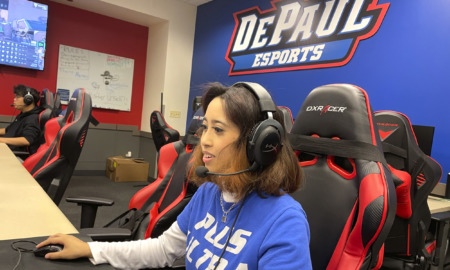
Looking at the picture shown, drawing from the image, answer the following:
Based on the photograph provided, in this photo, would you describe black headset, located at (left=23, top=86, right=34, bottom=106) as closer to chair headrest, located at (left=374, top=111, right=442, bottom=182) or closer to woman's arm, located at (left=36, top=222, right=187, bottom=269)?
woman's arm, located at (left=36, top=222, right=187, bottom=269)

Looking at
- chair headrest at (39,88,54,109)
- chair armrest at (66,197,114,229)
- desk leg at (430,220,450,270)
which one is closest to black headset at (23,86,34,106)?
chair headrest at (39,88,54,109)

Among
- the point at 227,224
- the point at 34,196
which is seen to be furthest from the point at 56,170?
the point at 227,224

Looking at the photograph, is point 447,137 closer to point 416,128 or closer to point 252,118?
point 416,128

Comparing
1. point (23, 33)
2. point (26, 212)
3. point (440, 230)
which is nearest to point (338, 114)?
point (26, 212)

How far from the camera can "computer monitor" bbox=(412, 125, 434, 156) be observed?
7.38ft

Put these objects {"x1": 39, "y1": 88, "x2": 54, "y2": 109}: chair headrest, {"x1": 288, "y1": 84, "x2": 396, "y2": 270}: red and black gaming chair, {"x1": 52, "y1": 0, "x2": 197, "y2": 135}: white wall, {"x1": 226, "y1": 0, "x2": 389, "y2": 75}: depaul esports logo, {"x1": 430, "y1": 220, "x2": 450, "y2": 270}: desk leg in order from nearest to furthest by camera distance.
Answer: {"x1": 288, "y1": 84, "x2": 396, "y2": 270}: red and black gaming chair
{"x1": 430, "y1": 220, "x2": 450, "y2": 270}: desk leg
{"x1": 226, "y1": 0, "x2": 389, "y2": 75}: depaul esports logo
{"x1": 39, "y1": 88, "x2": 54, "y2": 109}: chair headrest
{"x1": 52, "y1": 0, "x2": 197, "y2": 135}: white wall

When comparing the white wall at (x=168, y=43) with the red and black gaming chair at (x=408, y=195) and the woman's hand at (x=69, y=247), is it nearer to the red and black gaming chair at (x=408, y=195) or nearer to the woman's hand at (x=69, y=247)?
the red and black gaming chair at (x=408, y=195)

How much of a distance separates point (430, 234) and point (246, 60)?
2773 millimetres

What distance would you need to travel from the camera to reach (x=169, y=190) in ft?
5.30

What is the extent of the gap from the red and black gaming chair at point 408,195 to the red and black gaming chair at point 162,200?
39.1 inches

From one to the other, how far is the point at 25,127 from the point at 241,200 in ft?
10.4

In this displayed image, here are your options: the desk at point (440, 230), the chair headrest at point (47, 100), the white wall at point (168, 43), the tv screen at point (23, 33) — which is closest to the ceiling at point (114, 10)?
the white wall at point (168, 43)

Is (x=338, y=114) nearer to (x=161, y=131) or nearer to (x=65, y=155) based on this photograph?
(x=65, y=155)

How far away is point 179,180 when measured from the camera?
1597 millimetres
